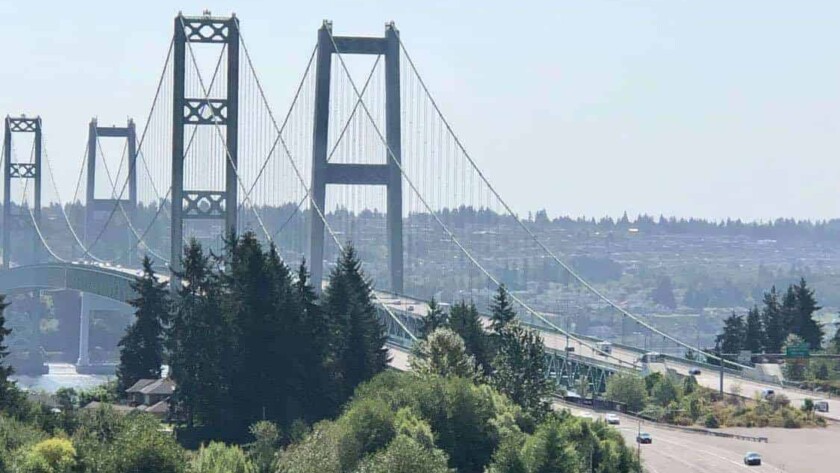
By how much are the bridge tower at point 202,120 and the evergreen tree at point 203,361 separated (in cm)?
1271

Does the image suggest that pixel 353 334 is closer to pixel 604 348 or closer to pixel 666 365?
pixel 666 365

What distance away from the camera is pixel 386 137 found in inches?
3856

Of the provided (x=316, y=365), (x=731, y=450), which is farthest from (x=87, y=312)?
(x=316, y=365)

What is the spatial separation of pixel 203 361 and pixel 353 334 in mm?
6194

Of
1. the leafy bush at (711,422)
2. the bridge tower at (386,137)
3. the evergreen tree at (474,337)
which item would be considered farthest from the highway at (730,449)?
the bridge tower at (386,137)

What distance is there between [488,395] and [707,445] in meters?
12.1

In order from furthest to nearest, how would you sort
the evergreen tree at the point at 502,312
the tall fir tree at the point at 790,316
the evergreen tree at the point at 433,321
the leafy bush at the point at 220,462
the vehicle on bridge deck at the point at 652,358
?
the tall fir tree at the point at 790,316 → the vehicle on bridge deck at the point at 652,358 → the evergreen tree at the point at 502,312 → the evergreen tree at the point at 433,321 → the leafy bush at the point at 220,462

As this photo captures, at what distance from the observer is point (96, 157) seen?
167m

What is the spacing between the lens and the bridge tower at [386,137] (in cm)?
9631

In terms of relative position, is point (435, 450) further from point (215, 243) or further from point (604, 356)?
point (215, 243)

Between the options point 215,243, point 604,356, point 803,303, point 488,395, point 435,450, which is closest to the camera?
point 435,450

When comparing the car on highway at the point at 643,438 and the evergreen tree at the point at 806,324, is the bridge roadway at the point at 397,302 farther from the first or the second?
the car on highway at the point at 643,438

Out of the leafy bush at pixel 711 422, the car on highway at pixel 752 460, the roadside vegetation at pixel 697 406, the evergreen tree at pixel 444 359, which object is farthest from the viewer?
the roadside vegetation at pixel 697 406

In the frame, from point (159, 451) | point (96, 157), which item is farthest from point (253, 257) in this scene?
point (96, 157)
